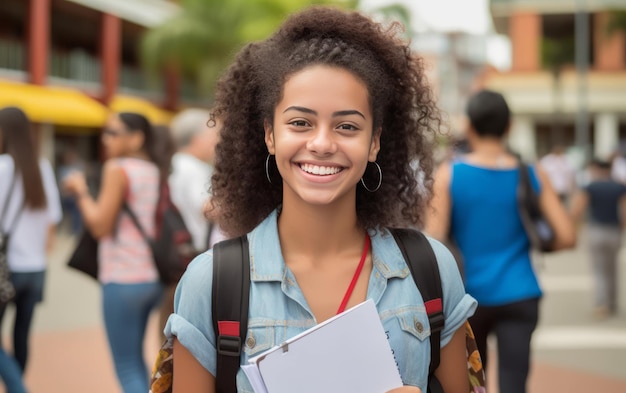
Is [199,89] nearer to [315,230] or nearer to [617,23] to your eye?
[617,23]

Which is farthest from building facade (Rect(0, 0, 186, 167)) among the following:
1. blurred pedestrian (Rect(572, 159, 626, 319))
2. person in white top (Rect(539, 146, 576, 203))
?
blurred pedestrian (Rect(572, 159, 626, 319))

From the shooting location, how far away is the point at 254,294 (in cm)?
207

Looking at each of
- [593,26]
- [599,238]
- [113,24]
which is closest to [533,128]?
[593,26]

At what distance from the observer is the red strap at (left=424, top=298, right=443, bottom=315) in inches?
84.4

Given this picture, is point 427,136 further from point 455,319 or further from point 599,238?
point 599,238

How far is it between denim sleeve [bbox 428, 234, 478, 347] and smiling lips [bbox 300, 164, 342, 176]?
0.34m

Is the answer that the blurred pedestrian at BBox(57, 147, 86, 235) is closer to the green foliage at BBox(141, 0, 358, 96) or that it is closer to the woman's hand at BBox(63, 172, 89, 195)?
the green foliage at BBox(141, 0, 358, 96)

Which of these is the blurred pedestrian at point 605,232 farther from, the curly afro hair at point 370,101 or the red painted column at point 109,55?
the red painted column at point 109,55

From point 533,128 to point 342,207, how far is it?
4306 cm

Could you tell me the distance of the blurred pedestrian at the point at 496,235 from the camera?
405 centimetres

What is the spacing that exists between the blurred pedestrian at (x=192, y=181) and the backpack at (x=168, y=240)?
154 millimetres

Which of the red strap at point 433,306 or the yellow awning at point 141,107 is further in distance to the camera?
the yellow awning at point 141,107

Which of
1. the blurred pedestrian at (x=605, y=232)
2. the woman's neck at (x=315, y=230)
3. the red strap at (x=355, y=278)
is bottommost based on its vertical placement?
the blurred pedestrian at (x=605, y=232)

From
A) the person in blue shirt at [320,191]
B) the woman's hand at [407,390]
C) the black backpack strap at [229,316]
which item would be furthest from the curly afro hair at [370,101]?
the woman's hand at [407,390]
